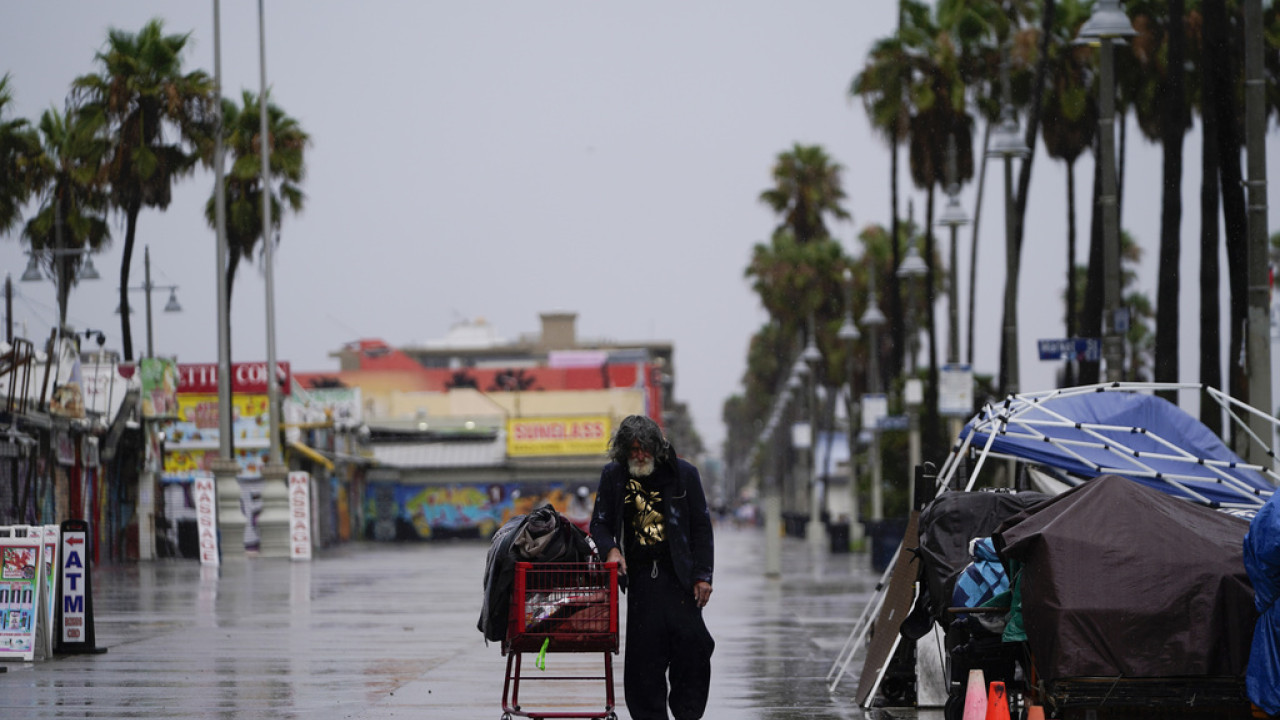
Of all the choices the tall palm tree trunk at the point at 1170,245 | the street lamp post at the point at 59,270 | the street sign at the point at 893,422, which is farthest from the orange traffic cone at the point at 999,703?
the street sign at the point at 893,422

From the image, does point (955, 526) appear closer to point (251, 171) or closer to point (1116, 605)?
point (1116, 605)

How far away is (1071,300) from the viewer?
39031 millimetres

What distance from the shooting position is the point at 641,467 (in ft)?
29.5

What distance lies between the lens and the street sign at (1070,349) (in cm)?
2188

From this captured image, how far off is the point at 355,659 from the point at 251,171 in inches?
1230

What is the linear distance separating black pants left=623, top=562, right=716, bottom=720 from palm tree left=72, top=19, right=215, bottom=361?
2799 cm

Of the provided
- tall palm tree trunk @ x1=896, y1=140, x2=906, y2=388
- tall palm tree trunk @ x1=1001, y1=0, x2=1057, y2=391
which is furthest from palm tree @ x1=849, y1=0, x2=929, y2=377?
tall palm tree trunk @ x1=1001, y1=0, x2=1057, y2=391

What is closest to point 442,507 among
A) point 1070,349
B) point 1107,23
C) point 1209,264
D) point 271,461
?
point 271,461

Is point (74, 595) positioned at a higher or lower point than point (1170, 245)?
lower

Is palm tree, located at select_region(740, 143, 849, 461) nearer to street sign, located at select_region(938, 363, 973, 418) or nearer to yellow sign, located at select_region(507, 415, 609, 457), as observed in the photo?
yellow sign, located at select_region(507, 415, 609, 457)

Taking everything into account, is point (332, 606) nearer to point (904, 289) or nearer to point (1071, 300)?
point (1071, 300)

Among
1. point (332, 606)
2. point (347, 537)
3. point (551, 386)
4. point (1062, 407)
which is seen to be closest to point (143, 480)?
point (347, 537)

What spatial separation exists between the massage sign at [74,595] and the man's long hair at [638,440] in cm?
732

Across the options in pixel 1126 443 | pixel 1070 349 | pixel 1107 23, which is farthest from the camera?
pixel 1070 349
